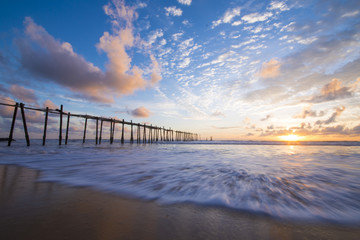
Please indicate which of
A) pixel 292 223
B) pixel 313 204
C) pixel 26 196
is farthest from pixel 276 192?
pixel 26 196

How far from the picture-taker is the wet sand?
1422 mm

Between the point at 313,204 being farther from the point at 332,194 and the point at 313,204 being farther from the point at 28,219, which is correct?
the point at 28,219

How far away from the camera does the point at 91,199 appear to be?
2.37 m

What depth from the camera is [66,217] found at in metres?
1.73

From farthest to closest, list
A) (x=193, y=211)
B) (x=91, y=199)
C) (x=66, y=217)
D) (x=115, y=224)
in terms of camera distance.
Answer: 1. (x=91, y=199)
2. (x=193, y=211)
3. (x=66, y=217)
4. (x=115, y=224)

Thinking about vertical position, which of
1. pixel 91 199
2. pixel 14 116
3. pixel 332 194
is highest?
pixel 14 116

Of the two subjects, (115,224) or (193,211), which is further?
(193,211)

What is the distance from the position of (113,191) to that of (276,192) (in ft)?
9.86

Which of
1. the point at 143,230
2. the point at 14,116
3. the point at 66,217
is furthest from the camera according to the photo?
the point at 14,116

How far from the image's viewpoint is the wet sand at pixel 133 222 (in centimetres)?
142

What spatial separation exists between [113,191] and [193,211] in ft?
5.29

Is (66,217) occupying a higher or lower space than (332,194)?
higher

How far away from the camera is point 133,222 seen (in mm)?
1666

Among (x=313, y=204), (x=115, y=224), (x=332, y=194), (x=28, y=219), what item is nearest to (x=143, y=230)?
(x=115, y=224)
